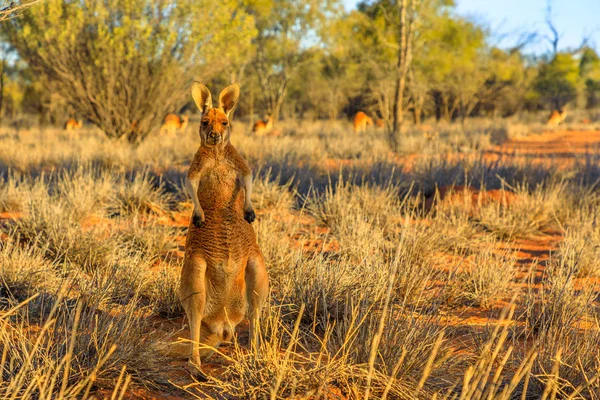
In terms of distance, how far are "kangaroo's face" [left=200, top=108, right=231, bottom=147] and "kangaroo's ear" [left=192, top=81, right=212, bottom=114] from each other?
2.5 inches

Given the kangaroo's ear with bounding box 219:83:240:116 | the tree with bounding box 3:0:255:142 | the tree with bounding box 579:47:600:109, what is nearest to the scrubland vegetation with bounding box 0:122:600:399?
the kangaroo's ear with bounding box 219:83:240:116

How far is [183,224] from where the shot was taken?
7484 mm

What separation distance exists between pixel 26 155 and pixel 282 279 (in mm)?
10332

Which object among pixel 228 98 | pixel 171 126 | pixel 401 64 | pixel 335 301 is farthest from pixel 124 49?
pixel 228 98

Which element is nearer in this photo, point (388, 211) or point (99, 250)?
point (99, 250)

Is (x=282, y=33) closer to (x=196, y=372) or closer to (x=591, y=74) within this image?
(x=196, y=372)

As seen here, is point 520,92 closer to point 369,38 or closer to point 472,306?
point 369,38

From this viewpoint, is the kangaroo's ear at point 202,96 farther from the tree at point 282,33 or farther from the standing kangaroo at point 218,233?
the tree at point 282,33

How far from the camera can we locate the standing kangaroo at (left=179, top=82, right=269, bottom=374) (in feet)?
9.04

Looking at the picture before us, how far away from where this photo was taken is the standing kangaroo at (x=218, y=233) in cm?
276

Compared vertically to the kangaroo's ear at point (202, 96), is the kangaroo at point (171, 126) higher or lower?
lower

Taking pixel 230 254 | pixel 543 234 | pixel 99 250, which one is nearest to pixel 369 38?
pixel 543 234

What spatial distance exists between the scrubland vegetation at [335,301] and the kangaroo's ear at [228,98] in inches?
40.9

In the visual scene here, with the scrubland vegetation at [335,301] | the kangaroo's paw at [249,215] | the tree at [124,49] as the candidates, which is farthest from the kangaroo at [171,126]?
the kangaroo's paw at [249,215]
